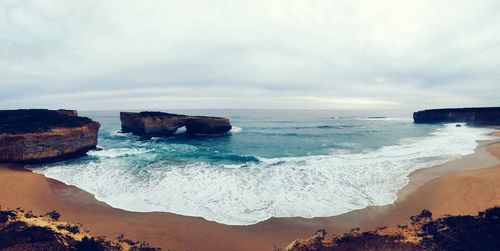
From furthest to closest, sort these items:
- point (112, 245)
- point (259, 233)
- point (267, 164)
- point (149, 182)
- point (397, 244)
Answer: point (267, 164), point (149, 182), point (259, 233), point (112, 245), point (397, 244)

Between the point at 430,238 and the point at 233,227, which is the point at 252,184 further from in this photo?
the point at 430,238

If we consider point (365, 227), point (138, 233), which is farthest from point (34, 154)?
point (365, 227)

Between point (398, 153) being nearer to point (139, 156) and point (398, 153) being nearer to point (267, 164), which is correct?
point (267, 164)

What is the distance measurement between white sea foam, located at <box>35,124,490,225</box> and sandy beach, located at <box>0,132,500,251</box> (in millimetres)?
586

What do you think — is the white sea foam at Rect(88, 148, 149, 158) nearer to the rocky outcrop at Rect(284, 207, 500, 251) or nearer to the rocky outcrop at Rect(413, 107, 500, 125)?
the rocky outcrop at Rect(284, 207, 500, 251)

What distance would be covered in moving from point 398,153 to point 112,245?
75.3 feet

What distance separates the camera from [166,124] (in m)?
38.6

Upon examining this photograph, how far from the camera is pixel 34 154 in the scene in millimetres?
21438

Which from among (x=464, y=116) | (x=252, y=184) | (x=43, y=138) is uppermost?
(x=464, y=116)

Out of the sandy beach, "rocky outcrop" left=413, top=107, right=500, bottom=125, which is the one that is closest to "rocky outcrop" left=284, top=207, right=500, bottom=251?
the sandy beach

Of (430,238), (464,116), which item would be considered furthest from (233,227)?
(464,116)

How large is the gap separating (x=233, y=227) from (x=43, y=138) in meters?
18.9

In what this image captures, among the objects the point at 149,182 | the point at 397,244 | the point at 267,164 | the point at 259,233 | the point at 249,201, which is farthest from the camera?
the point at 267,164

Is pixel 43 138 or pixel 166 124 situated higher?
pixel 166 124
